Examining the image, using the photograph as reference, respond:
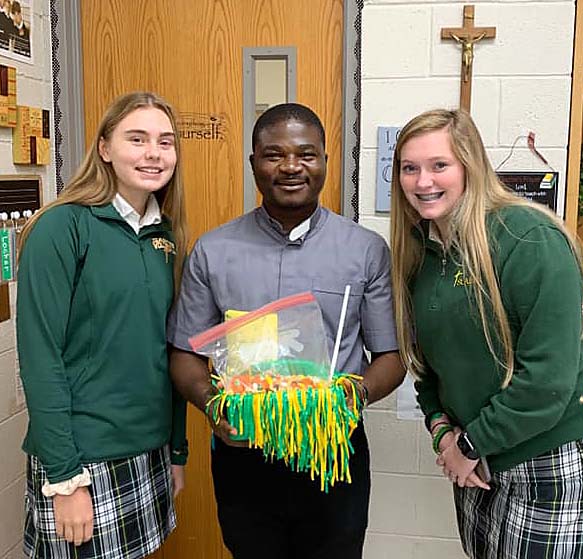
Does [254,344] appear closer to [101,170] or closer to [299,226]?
[299,226]

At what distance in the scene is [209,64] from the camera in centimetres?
215

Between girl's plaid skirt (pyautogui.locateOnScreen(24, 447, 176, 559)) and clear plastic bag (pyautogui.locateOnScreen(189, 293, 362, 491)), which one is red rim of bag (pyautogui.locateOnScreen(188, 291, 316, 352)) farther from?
girl's plaid skirt (pyautogui.locateOnScreen(24, 447, 176, 559))

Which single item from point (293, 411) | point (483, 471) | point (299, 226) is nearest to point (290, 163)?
point (299, 226)

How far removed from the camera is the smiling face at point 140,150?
1.50m

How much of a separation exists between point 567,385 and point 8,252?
1.43 m

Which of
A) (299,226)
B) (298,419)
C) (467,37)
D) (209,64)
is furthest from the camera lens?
(209,64)

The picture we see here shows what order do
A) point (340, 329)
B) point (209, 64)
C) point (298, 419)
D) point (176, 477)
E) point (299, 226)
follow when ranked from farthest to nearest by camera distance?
point (209, 64) < point (176, 477) < point (299, 226) < point (340, 329) < point (298, 419)

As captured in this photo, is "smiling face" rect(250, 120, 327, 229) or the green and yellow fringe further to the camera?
"smiling face" rect(250, 120, 327, 229)

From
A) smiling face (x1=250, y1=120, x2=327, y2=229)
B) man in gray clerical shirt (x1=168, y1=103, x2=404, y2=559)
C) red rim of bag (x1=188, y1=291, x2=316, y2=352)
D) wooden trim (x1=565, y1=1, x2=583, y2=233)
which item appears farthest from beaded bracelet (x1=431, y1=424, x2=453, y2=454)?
wooden trim (x1=565, y1=1, x2=583, y2=233)

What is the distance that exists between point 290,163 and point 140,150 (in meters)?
0.33

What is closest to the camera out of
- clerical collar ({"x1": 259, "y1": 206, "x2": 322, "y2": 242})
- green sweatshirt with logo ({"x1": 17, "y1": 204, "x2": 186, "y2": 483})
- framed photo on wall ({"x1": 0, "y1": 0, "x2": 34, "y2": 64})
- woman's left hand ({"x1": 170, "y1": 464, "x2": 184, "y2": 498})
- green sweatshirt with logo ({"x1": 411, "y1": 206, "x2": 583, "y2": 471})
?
green sweatshirt with logo ({"x1": 411, "y1": 206, "x2": 583, "y2": 471})

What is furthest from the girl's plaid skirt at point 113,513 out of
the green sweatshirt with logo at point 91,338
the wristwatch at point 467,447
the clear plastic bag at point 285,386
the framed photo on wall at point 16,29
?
the framed photo on wall at point 16,29

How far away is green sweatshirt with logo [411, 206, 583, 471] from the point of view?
1293mm

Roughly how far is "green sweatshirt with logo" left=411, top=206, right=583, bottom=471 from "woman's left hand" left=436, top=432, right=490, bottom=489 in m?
0.04
